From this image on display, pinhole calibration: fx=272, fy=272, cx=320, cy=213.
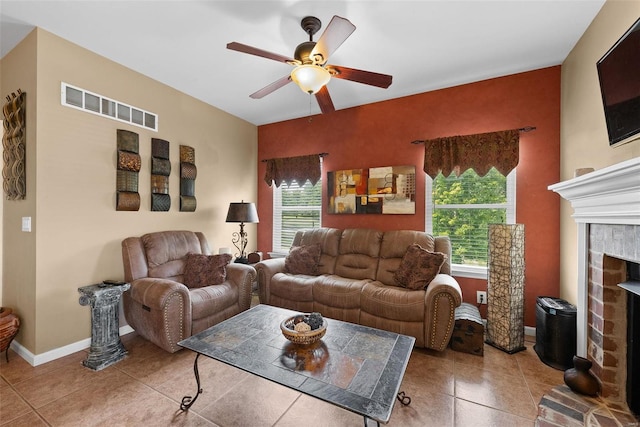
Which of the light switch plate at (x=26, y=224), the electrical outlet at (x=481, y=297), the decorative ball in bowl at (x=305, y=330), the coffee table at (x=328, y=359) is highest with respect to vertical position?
the light switch plate at (x=26, y=224)

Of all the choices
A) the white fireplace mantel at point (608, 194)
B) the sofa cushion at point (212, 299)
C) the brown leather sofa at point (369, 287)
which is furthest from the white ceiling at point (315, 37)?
the sofa cushion at point (212, 299)

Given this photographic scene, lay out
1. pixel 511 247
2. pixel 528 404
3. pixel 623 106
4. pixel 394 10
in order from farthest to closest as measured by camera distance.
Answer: pixel 511 247, pixel 394 10, pixel 528 404, pixel 623 106

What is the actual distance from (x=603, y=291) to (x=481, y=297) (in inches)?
50.4

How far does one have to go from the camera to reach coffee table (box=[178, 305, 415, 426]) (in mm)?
1239

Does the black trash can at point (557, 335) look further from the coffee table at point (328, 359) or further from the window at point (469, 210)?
the coffee table at point (328, 359)

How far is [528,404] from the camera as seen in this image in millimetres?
1817

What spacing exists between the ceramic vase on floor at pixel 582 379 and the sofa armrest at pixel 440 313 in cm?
78

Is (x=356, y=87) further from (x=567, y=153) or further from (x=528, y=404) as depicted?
(x=528, y=404)

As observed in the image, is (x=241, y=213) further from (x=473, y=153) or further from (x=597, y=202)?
(x=597, y=202)

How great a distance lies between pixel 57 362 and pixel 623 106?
451 cm

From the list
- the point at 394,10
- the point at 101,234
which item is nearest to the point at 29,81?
the point at 101,234

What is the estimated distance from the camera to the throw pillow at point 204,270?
9.65 feet

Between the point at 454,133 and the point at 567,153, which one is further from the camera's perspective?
the point at 454,133

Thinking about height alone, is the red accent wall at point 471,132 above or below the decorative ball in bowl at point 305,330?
above
